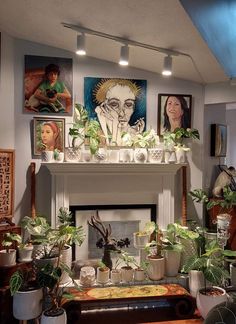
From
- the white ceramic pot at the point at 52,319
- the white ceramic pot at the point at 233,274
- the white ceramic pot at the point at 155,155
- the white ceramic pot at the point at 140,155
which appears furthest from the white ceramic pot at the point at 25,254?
the white ceramic pot at the point at 233,274

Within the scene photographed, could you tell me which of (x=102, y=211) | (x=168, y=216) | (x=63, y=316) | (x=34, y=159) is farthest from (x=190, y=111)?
(x=63, y=316)

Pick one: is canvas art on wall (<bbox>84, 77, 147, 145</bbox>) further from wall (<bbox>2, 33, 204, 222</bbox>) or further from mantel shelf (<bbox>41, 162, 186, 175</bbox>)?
mantel shelf (<bbox>41, 162, 186, 175</bbox>)

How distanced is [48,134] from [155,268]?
1771 millimetres

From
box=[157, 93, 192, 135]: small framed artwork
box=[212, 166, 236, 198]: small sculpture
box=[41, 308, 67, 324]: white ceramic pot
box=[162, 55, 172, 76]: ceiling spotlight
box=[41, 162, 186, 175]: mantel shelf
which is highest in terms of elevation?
box=[162, 55, 172, 76]: ceiling spotlight

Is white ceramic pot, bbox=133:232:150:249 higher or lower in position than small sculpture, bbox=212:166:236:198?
lower

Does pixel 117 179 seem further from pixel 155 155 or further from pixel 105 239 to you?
pixel 105 239

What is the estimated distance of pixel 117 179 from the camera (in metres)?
3.35

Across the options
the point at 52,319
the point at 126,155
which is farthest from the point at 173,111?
the point at 52,319

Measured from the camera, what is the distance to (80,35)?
8.51 ft

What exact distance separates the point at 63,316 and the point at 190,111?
2474 millimetres

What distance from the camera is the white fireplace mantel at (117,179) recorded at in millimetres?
3162

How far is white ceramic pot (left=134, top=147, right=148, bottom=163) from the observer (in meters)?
3.25

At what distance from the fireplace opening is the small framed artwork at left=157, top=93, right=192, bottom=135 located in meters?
0.93

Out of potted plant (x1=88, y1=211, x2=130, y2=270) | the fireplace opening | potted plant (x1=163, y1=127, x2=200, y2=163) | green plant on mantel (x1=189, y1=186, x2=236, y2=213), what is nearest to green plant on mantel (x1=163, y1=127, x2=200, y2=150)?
potted plant (x1=163, y1=127, x2=200, y2=163)
